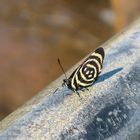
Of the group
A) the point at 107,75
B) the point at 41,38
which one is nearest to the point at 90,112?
the point at 107,75

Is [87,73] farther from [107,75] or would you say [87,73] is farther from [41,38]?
[41,38]

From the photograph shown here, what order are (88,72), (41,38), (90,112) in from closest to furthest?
(90,112) → (88,72) → (41,38)

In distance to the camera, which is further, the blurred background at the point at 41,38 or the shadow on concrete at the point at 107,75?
the blurred background at the point at 41,38

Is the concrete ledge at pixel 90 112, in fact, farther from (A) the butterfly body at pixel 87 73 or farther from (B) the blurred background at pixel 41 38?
(B) the blurred background at pixel 41 38

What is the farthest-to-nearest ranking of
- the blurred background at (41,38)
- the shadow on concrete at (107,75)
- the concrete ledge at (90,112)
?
the blurred background at (41,38)
the shadow on concrete at (107,75)
the concrete ledge at (90,112)

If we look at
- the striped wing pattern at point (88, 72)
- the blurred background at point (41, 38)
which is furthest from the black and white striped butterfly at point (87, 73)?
the blurred background at point (41, 38)

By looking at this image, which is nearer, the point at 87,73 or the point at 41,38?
the point at 87,73
